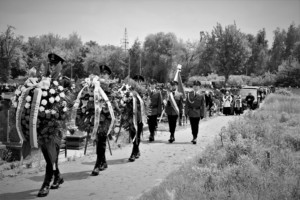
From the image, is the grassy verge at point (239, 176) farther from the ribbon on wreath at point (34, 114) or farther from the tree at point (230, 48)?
the tree at point (230, 48)

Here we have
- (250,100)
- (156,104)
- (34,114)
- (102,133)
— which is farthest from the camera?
(250,100)

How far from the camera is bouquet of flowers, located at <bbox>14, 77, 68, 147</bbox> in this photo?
6070 millimetres

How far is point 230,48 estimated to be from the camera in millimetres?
49094

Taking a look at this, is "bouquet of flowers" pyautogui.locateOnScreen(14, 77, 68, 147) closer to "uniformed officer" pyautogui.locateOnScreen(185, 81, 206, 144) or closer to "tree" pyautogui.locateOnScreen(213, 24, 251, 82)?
"uniformed officer" pyautogui.locateOnScreen(185, 81, 206, 144)

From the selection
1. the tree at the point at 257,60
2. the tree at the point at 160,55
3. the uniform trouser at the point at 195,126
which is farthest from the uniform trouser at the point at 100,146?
the tree at the point at 257,60

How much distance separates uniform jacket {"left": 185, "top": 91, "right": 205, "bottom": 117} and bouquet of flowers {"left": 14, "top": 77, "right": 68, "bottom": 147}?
6917 mm

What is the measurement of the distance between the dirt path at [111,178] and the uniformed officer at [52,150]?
18 cm

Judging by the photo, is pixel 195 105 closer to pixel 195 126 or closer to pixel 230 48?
pixel 195 126

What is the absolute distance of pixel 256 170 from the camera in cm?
654

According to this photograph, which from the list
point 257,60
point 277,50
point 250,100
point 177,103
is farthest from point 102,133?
point 277,50

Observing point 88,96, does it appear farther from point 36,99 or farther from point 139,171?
point 139,171

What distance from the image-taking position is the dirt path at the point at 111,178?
21.0ft

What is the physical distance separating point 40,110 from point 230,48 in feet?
151

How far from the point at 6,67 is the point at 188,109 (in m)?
36.8
